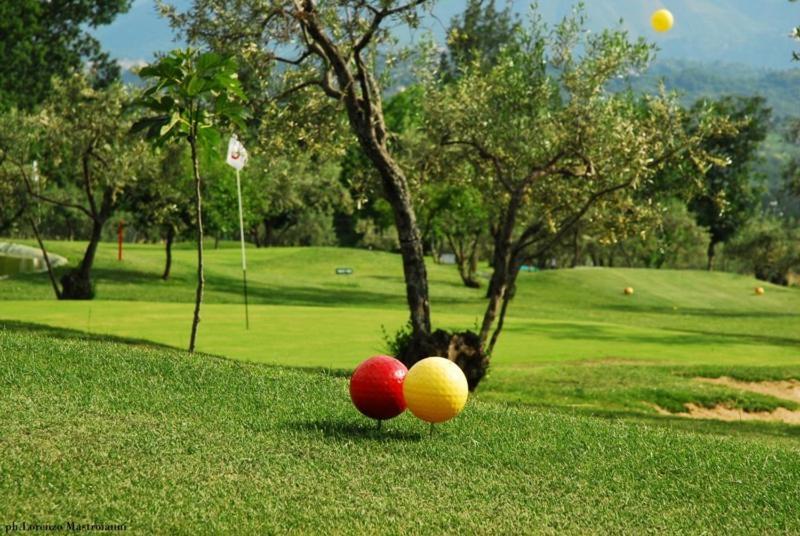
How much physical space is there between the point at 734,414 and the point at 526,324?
42.4 ft

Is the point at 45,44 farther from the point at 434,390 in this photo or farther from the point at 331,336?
the point at 434,390

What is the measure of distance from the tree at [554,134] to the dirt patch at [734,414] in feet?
13.0

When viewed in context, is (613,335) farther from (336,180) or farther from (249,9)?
(336,180)

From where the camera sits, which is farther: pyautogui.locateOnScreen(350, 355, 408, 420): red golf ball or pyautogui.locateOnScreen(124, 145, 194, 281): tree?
pyautogui.locateOnScreen(124, 145, 194, 281): tree

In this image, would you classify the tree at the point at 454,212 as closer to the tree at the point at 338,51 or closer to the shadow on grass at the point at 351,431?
the tree at the point at 338,51

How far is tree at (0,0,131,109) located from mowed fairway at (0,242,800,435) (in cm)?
1722

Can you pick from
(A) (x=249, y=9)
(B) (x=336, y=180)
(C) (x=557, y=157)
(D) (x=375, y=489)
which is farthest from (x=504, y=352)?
(B) (x=336, y=180)

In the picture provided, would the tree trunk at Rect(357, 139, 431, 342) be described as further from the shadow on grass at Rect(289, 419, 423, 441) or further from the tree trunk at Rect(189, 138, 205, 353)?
the shadow on grass at Rect(289, 419, 423, 441)

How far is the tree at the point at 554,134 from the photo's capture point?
21.4 m

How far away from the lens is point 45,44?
74.4 m

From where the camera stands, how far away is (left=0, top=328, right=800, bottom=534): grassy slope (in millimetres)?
7570

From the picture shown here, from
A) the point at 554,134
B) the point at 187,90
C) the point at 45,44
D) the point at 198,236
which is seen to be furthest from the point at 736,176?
the point at 187,90

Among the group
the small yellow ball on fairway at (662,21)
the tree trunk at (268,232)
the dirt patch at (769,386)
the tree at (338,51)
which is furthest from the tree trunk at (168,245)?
the tree trunk at (268,232)

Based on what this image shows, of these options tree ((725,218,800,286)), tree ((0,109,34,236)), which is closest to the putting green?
tree ((0,109,34,236))
